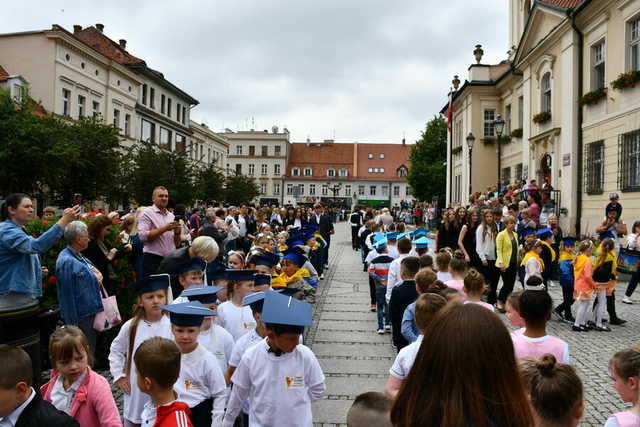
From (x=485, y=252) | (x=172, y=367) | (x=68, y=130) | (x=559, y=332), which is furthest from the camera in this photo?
(x=68, y=130)

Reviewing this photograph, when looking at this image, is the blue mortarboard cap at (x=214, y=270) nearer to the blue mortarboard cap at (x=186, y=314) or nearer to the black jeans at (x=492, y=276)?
the blue mortarboard cap at (x=186, y=314)

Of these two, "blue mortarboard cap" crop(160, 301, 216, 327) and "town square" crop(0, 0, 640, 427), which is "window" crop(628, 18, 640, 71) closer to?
"town square" crop(0, 0, 640, 427)

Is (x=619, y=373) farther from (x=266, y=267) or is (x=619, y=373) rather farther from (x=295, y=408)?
(x=266, y=267)

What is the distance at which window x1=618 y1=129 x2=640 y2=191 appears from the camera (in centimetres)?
1667

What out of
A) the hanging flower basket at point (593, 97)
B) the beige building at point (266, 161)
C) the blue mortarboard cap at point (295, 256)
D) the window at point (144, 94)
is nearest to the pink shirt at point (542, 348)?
the blue mortarboard cap at point (295, 256)

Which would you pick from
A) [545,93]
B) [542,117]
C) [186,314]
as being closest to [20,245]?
[186,314]

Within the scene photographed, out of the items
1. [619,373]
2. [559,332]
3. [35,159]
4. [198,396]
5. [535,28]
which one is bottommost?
[559,332]

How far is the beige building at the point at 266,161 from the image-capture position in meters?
95.2

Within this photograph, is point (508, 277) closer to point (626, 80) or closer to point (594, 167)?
point (626, 80)

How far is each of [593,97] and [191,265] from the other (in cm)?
1853

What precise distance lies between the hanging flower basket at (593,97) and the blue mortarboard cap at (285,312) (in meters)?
18.9

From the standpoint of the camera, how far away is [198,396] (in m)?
3.63

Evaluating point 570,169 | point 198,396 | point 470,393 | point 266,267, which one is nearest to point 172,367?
point 198,396

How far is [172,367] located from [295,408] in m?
0.90
